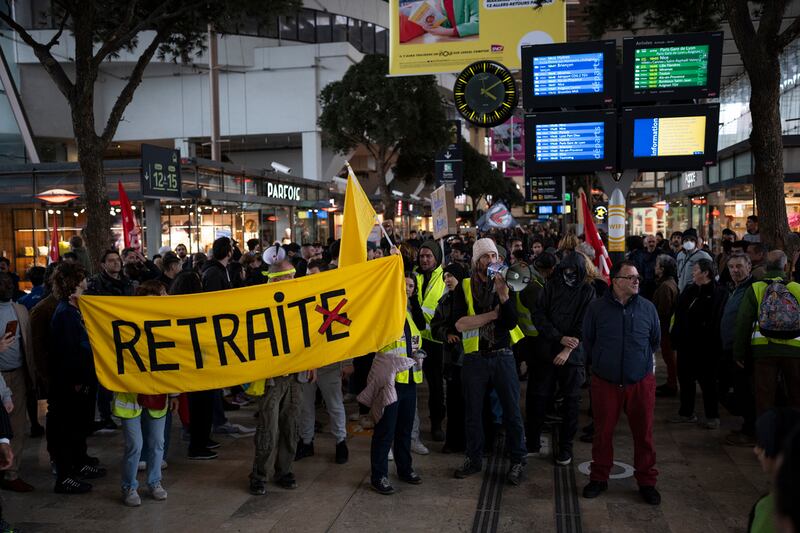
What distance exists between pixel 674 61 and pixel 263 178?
18.8m

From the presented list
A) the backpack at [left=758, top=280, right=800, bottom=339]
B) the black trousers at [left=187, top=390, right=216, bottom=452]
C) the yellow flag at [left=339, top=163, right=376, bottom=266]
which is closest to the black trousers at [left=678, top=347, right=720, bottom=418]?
the backpack at [left=758, top=280, right=800, bottom=339]

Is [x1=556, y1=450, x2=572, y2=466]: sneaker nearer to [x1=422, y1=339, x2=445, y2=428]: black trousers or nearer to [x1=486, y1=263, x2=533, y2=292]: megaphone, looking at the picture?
[x1=422, y1=339, x2=445, y2=428]: black trousers

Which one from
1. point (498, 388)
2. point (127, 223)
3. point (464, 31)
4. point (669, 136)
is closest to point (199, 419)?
point (498, 388)

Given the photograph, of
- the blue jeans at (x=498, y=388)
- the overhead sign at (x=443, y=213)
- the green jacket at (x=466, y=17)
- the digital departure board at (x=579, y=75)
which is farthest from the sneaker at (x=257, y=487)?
the green jacket at (x=466, y=17)

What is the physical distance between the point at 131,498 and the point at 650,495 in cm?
425

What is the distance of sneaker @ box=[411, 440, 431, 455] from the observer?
7090 mm

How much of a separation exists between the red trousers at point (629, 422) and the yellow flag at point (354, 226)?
92.5 inches

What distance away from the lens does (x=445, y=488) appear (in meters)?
6.07

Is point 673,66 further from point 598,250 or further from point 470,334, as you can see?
point 470,334

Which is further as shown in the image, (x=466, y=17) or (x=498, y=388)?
(x=466, y=17)

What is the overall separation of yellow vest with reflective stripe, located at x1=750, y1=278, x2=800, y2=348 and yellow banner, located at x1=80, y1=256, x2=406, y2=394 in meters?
3.30

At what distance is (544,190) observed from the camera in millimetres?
28750

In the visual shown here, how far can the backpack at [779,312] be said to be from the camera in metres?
6.23

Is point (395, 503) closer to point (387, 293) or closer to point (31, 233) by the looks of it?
point (387, 293)
